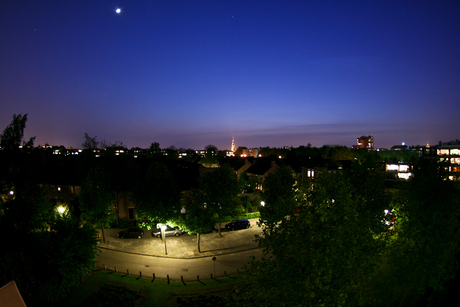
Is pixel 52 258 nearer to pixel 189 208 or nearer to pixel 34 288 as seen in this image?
pixel 34 288

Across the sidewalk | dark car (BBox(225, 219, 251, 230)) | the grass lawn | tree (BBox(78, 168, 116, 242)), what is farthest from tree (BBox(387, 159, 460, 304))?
tree (BBox(78, 168, 116, 242))

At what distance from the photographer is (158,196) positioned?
27.9m

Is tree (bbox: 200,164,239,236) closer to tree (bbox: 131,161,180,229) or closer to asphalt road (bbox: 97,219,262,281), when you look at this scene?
tree (bbox: 131,161,180,229)

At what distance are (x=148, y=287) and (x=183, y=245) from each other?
28.2 feet

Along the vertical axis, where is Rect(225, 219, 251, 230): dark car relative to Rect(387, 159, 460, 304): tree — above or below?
below

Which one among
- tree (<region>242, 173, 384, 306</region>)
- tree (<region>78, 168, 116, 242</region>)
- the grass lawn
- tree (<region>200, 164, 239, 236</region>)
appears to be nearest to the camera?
tree (<region>242, 173, 384, 306</region>)

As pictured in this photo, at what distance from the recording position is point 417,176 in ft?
59.5

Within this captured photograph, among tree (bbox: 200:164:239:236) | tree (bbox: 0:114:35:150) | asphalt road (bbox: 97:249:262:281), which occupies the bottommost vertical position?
asphalt road (bbox: 97:249:262:281)

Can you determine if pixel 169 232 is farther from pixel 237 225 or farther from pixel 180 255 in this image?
pixel 237 225

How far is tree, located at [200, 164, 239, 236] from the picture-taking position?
93.6 feet

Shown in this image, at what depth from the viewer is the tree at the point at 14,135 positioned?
19172 mm

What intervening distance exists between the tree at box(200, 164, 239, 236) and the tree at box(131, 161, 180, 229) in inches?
140

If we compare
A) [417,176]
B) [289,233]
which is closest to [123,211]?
[289,233]

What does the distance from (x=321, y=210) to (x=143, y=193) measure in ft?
75.7
